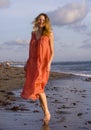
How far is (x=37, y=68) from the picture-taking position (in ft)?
28.9

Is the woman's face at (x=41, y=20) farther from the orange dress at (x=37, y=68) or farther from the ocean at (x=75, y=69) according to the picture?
the ocean at (x=75, y=69)

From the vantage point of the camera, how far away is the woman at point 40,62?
8.80 meters

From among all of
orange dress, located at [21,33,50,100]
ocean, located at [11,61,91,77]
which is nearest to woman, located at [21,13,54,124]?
orange dress, located at [21,33,50,100]

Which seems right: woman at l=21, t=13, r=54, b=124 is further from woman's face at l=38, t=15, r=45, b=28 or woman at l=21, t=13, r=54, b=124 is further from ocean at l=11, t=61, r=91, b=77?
ocean at l=11, t=61, r=91, b=77

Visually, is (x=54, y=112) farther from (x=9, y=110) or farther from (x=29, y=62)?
(x=29, y=62)

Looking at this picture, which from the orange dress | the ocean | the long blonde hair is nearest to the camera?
the orange dress

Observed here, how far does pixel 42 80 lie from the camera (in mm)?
8844

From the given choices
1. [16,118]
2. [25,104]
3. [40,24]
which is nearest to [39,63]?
[40,24]

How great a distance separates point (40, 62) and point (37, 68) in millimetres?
139

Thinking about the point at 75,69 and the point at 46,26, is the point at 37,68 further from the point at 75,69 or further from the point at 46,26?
the point at 75,69

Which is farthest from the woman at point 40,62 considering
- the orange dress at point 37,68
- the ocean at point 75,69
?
the ocean at point 75,69

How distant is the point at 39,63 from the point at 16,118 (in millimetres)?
1398

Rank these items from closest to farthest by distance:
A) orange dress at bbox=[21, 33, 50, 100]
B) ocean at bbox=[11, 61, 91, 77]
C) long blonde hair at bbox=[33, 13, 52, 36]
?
orange dress at bbox=[21, 33, 50, 100], long blonde hair at bbox=[33, 13, 52, 36], ocean at bbox=[11, 61, 91, 77]

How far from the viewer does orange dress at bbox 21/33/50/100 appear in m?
8.77
